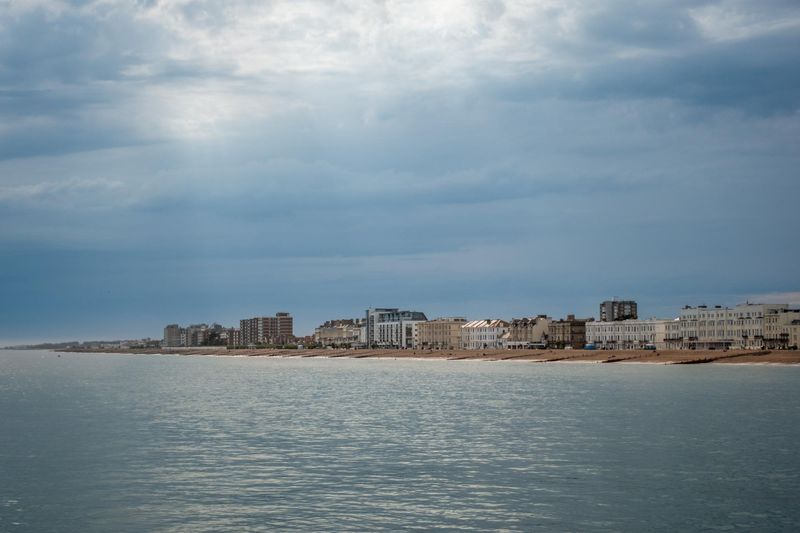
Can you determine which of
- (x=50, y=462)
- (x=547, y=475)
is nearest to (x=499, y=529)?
(x=547, y=475)

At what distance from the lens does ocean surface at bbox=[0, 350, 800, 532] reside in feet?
90.5

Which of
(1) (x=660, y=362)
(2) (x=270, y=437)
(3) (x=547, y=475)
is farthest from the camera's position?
(1) (x=660, y=362)

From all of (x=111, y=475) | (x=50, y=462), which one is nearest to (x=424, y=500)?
(x=111, y=475)

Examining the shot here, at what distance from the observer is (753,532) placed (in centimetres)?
2522

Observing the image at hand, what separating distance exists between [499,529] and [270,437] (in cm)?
2368

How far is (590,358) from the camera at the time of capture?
617 feet

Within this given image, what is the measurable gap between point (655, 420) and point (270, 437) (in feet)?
75.9

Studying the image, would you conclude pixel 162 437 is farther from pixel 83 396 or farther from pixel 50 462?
pixel 83 396

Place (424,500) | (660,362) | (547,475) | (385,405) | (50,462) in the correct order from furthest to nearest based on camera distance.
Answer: (660,362), (385,405), (50,462), (547,475), (424,500)

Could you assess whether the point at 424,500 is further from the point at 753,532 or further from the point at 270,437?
the point at 270,437

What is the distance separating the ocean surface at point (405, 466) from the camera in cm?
2759

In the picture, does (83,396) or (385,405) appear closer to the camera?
(385,405)

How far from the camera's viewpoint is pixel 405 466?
121 ft

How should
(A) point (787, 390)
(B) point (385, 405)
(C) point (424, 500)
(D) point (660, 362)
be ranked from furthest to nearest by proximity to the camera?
(D) point (660, 362), (A) point (787, 390), (B) point (385, 405), (C) point (424, 500)
